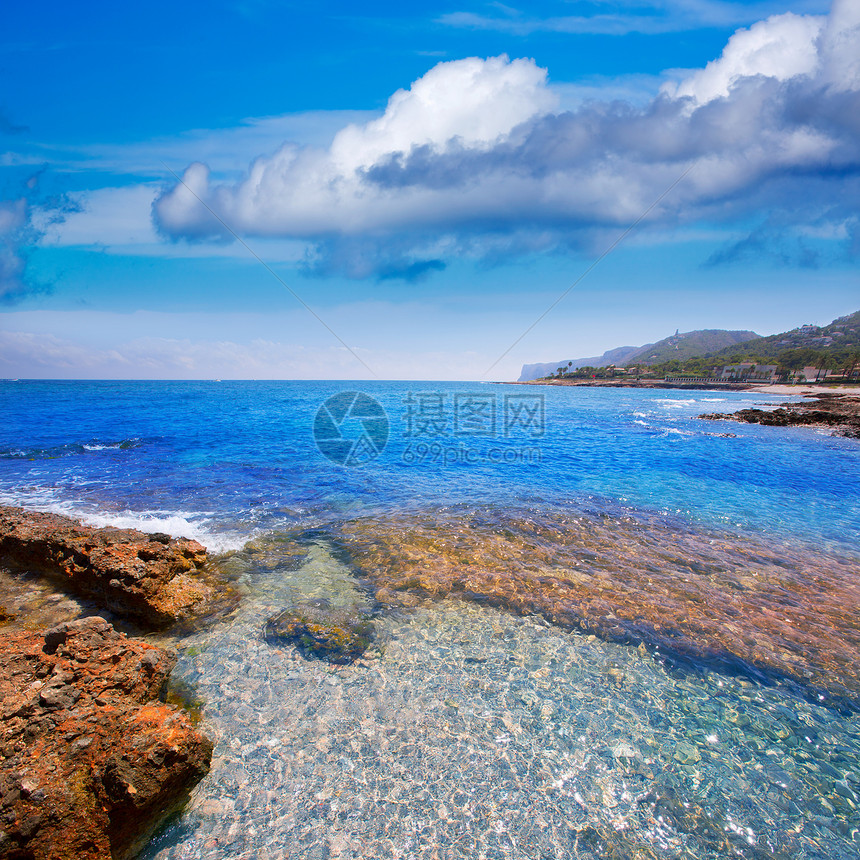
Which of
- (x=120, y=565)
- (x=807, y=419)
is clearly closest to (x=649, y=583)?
(x=120, y=565)

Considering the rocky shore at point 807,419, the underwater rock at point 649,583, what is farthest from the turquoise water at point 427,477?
the rocky shore at point 807,419

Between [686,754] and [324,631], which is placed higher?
[324,631]

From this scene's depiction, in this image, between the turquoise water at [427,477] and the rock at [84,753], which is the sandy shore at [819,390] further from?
the rock at [84,753]

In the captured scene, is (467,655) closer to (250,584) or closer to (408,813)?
(408,813)

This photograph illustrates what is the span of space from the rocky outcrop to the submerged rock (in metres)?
1.90

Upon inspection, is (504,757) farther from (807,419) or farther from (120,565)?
(807,419)

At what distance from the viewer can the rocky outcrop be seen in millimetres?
8125

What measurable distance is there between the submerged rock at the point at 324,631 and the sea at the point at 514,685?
25 centimetres

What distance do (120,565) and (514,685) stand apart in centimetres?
834

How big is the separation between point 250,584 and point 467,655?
5.57 metres

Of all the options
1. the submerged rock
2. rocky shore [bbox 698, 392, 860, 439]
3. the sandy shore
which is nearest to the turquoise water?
the submerged rock

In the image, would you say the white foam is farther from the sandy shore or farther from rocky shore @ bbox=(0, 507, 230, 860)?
the sandy shore

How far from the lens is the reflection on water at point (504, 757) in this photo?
14.5 ft

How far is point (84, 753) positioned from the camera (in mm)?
4523
